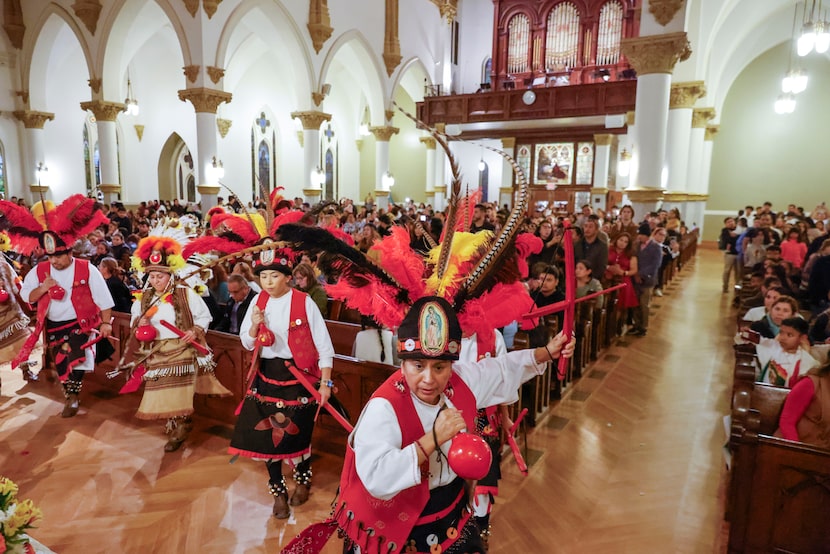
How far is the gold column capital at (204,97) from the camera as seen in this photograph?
14312mm

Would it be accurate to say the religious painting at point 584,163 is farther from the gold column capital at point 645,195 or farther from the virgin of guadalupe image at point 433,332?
the virgin of guadalupe image at point 433,332

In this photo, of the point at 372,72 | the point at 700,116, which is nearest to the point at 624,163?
the point at 700,116

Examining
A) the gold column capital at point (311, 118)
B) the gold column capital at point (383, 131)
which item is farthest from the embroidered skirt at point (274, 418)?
the gold column capital at point (383, 131)

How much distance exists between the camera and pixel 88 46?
16.1 meters

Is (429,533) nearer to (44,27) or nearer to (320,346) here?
(320,346)

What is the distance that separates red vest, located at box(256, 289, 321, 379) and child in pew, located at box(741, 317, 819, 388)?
3600 millimetres

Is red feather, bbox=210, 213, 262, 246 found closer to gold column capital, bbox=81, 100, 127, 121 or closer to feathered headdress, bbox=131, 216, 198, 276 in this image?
feathered headdress, bbox=131, 216, 198, 276

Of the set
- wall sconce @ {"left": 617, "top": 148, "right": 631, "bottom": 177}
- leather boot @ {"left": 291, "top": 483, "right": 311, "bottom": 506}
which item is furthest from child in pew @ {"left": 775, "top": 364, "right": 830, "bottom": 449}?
wall sconce @ {"left": 617, "top": 148, "right": 631, "bottom": 177}

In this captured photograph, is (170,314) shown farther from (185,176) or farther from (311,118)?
(185,176)

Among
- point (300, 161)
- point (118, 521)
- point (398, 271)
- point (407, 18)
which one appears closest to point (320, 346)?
point (398, 271)

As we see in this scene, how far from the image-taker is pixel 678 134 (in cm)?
1473

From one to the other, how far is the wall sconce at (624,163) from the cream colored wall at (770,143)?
6.34m

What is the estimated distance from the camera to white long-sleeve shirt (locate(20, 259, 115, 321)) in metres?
5.04

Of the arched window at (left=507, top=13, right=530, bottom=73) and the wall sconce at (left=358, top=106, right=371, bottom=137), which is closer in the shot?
the arched window at (left=507, top=13, right=530, bottom=73)
